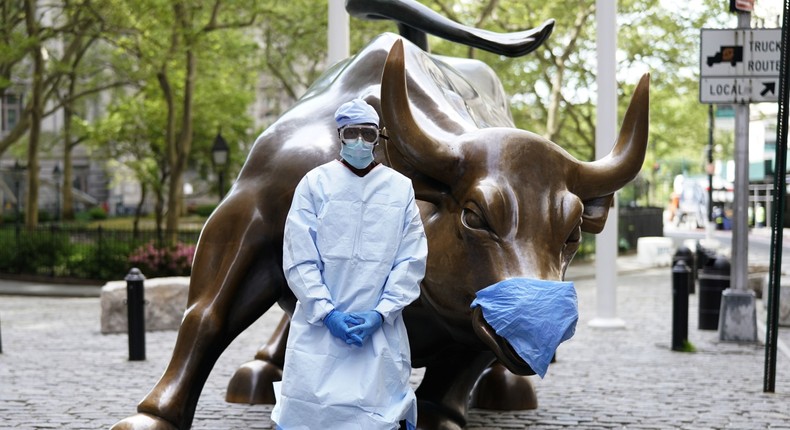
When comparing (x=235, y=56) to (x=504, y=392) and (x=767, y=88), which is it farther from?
(x=504, y=392)

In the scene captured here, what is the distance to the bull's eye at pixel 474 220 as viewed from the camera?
5176 mm

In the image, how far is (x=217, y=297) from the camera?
19.8 ft

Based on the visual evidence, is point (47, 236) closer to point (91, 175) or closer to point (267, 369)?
point (267, 369)

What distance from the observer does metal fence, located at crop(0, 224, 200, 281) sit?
2255 cm

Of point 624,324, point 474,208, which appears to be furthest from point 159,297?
point 474,208

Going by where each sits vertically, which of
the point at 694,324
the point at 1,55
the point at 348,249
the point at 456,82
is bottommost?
the point at 694,324

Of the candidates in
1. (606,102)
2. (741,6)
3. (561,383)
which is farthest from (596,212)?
(606,102)

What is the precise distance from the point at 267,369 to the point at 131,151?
2980 cm

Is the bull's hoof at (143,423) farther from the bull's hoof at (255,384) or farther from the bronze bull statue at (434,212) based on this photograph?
the bull's hoof at (255,384)

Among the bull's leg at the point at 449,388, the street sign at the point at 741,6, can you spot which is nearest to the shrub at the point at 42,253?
the street sign at the point at 741,6

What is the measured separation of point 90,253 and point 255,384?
57.6ft

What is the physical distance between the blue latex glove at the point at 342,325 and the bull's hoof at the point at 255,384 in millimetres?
3349

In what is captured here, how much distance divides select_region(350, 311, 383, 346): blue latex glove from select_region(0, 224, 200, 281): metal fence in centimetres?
1812

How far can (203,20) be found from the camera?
26.9 metres
